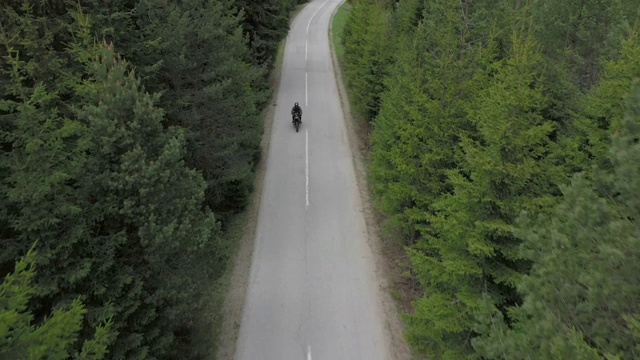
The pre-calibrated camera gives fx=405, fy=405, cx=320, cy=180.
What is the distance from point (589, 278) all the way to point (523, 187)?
158 inches

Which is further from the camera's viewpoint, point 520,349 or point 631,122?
point 520,349

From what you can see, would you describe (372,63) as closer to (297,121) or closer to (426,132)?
(297,121)

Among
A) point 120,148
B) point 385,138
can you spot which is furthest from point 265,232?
point 120,148

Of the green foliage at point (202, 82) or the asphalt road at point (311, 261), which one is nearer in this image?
the asphalt road at point (311, 261)

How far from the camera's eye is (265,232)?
17.5 metres

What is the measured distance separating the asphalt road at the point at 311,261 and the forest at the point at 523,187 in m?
1.69

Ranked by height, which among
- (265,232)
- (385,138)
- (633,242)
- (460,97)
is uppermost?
(633,242)

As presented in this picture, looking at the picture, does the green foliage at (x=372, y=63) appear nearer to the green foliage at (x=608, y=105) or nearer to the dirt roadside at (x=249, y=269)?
the dirt roadside at (x=249, y=269)

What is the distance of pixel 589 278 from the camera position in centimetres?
541

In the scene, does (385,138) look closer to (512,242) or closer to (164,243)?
(512,242)

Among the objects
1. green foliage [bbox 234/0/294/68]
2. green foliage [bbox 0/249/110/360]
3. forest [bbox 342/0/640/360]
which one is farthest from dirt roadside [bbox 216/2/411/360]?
green foliage [bbox 234/0/294/68]

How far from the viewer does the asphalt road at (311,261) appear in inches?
494

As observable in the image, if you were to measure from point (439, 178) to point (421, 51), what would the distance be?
6052mm

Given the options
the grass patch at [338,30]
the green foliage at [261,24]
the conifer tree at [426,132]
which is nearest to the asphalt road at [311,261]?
the conifer tree at [426,132]
